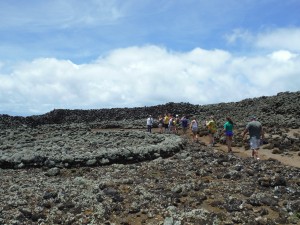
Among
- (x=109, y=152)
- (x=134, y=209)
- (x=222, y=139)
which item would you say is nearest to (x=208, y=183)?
(x=134, y=209)

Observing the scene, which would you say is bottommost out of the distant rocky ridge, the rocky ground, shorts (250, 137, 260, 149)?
the rocky ground

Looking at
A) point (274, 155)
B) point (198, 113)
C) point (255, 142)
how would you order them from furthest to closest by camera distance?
1. point (198, 113)
2. point (274, 155)
3. point (255, 142)

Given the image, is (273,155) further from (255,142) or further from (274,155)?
(255,142)

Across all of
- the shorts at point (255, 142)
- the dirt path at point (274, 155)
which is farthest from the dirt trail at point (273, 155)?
the shorts at point (255, 142)

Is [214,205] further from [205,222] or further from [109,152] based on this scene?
[109,152]

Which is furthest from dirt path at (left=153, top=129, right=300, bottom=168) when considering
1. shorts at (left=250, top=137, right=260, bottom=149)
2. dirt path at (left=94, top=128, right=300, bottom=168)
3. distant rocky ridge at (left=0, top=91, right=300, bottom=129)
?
distant rocky ridge at (left=0, top=91, right=300, bottom=129)

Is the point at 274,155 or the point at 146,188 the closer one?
the point at 146,188

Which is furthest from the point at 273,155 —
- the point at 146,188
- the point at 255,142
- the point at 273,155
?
the point at 146,188

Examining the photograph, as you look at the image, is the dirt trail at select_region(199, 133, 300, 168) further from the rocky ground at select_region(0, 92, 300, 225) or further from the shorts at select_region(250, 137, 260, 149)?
the shorts at select_region(250, 137, 260, 149)

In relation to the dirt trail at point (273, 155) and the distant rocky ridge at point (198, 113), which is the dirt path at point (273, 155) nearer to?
the dirt trail at point (273, 155)

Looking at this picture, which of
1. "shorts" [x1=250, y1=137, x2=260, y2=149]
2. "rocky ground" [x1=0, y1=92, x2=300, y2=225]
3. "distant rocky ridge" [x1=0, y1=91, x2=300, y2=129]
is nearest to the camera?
"rocky ground" [x1=0, y1=92, x2=300, y2=225]

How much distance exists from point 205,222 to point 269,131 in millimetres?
23391

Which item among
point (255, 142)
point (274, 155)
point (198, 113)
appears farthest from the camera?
point (198, 113)

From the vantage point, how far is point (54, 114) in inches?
2539
